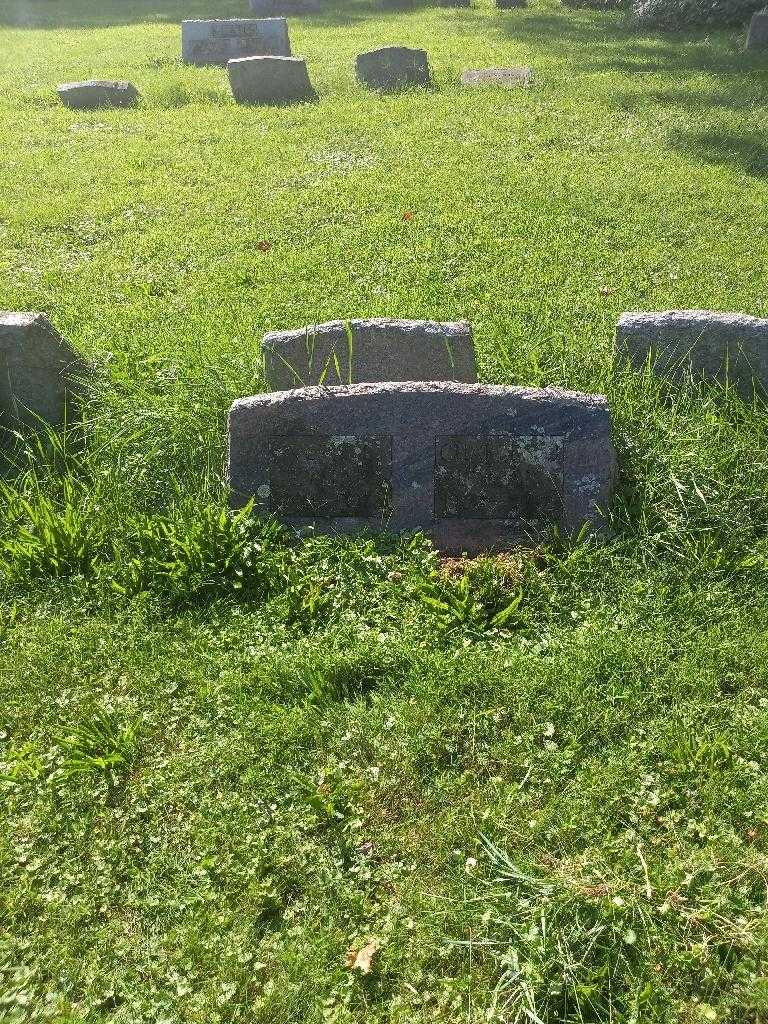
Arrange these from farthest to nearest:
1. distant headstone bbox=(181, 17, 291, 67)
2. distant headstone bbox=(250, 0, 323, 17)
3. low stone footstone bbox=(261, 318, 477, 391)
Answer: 1. distant headstone bbox=(250, 0, 323, 17)
2. distant headstone bbox=(181, 17, 291, 67)
3. low stone footstone bbox=(261, 318, 477, 391)

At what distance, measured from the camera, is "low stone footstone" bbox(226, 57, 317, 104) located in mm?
10719

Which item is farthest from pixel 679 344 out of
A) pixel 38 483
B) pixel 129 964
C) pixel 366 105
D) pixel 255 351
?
pixel 366 105

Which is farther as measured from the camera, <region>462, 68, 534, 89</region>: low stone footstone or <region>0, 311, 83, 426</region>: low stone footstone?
<region>462, 68, 534, 89</region>: low stone footstone

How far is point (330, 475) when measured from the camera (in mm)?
3729

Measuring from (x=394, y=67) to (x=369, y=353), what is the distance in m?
8.73

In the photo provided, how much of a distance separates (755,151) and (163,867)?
889 cm

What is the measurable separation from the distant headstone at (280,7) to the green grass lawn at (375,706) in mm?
13375

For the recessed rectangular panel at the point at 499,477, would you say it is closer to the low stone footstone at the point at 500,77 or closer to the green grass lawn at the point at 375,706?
the green grass lawn at the point at 375,706

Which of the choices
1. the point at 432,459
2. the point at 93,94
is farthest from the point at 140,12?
the point at 432,459

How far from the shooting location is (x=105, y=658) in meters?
3.32

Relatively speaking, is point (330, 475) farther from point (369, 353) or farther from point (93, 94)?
point (93, 94)

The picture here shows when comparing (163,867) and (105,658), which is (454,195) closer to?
(105,658)

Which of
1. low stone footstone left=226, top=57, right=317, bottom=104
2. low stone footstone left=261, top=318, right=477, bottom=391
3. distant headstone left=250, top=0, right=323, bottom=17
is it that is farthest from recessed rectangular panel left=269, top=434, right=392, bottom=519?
distant headstone left=250, top=0, right=323, bottom=17

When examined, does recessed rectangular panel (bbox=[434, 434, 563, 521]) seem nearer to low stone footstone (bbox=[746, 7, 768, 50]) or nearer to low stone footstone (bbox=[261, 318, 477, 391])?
low stone footstone (bbox=[261, 318, 477, 391])
